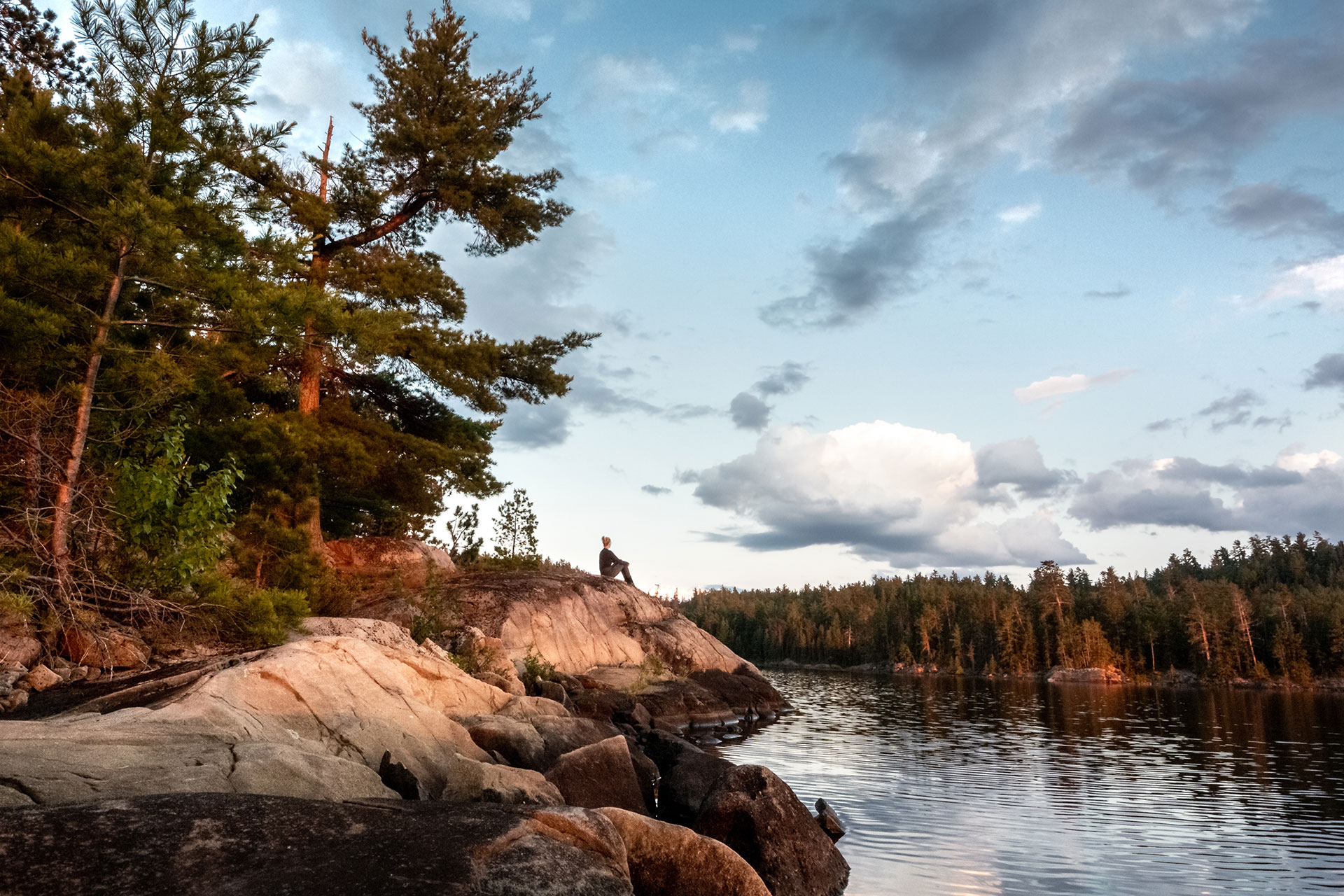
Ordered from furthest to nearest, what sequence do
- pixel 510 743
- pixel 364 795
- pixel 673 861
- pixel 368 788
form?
pixel 510 743
pixel 368 788
pixel 364 795
pixel 673 861

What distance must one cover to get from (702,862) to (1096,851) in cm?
982

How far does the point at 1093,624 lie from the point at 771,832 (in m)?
114

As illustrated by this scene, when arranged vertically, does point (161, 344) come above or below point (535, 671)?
above

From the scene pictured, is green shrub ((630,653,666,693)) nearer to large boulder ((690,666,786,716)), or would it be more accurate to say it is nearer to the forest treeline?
large boulder ((690,666,786,716))

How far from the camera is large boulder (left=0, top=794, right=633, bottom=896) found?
185 inches

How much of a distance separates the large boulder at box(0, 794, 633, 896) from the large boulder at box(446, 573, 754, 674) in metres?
19.3

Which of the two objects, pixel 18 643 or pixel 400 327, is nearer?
pixel 18 643

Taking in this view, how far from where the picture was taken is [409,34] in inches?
1093

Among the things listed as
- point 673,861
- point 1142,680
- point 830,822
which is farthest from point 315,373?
point 1142,680


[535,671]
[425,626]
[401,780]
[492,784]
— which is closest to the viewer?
[401,780]

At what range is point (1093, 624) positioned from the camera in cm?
10988

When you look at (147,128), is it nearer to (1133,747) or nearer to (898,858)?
(898,858)

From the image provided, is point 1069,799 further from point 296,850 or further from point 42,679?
point 42,679

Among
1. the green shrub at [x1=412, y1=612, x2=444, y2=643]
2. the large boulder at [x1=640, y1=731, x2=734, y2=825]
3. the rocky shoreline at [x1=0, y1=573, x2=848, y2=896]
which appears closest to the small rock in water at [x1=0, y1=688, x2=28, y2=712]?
the rocky shoreline at [x1=0, y1=573, x2=848, y2=896]
